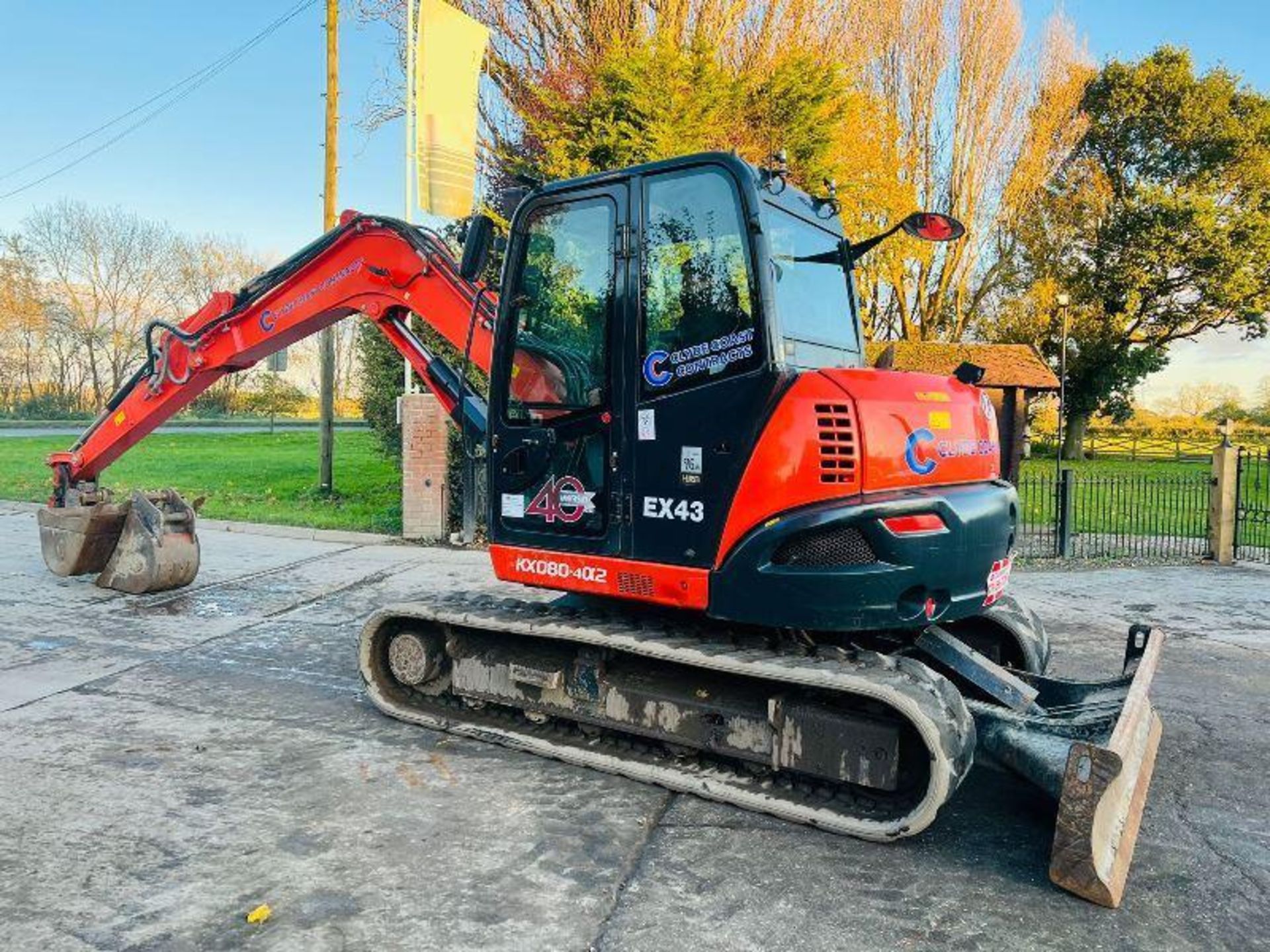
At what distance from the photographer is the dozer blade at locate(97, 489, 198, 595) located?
8.07 metres

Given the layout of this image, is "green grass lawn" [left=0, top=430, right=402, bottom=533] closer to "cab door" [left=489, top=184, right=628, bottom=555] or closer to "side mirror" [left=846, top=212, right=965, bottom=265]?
"cab door" [left=489, top=184, right=628, bottom=555]

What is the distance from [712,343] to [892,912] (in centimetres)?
230

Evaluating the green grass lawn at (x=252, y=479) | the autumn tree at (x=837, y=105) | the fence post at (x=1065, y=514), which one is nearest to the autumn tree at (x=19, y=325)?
the green grass lawn at (x=252, y=479)

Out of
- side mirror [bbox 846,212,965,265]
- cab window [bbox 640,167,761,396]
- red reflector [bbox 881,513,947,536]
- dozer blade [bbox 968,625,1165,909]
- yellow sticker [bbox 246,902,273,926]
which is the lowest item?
yellow sticker [bbox 246,902,273,926]

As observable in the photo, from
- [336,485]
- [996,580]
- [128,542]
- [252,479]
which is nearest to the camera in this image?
[996,580]

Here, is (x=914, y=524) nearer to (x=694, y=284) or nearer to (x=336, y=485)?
(x=694, y=284)

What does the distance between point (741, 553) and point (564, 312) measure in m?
1.51

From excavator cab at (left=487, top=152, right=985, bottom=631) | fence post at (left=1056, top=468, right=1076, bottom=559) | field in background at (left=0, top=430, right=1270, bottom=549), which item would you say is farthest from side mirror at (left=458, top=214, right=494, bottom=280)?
fence post at (left=1056, top=468, right=1076, bottom=559)

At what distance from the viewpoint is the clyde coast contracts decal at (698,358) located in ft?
12.7

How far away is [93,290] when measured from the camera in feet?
142

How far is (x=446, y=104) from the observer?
1408cm

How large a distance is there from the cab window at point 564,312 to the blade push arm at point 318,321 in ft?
1.26

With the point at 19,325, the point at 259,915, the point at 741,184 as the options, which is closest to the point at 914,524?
the point at 741,184

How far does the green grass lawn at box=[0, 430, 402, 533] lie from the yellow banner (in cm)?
460
